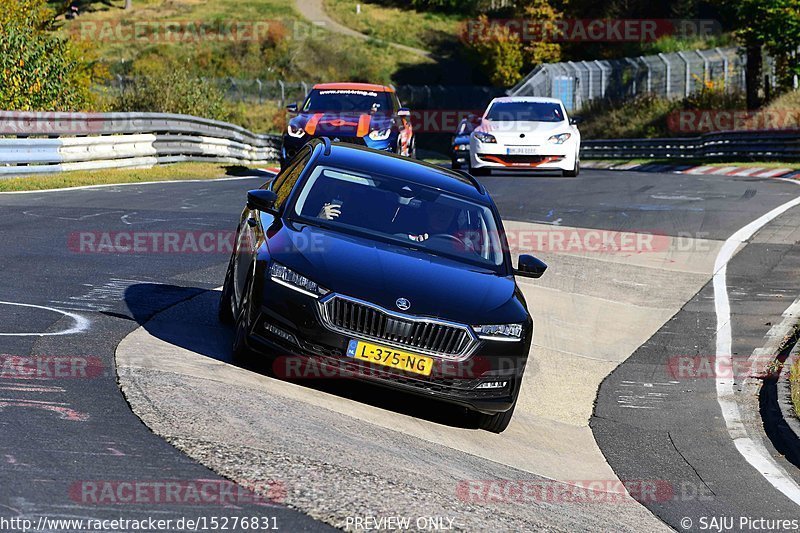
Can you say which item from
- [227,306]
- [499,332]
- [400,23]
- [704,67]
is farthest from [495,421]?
[400,23]

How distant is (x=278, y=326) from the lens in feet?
25.3

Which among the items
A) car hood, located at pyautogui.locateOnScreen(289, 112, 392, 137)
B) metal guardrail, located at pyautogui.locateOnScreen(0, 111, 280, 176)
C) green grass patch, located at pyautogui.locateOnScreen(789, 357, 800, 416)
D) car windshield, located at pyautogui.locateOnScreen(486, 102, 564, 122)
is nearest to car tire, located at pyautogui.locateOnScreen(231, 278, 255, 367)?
green grass patch, located at pyautogui.locateOnScreen(789, 357, 800, 416)

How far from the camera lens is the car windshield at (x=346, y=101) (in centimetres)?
2195

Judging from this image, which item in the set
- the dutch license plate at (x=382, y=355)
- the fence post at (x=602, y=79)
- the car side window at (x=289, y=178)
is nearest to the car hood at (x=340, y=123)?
the car side window at (x=289, y=178)

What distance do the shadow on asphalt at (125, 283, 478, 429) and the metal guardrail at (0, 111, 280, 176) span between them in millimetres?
10511

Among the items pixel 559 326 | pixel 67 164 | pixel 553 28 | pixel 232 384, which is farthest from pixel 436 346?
pixel 553 28

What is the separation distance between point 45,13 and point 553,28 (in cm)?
4247

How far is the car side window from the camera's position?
29.7ft

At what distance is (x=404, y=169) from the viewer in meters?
9.41

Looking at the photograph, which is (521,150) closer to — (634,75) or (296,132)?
(296,132)

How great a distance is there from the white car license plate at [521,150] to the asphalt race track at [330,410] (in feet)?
26.4

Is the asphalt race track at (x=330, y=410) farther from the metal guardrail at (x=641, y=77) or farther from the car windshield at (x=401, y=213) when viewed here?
the metal guardrail at (x=641, y=77)

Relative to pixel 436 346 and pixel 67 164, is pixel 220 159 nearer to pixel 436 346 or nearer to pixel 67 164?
pixel 67 164

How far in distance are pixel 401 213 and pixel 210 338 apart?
171 centimetres
